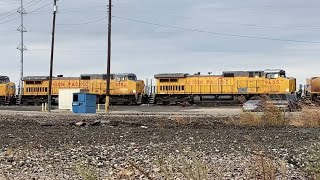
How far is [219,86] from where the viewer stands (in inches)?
2053

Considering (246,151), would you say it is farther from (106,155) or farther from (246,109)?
(246,109)

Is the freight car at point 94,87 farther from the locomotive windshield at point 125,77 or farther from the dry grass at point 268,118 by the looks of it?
the dry grass at point 268,118

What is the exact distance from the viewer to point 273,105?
19297 mm

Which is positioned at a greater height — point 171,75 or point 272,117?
point 171,75

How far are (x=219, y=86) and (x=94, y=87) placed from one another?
1487 cm

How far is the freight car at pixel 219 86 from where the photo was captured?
50312 mm

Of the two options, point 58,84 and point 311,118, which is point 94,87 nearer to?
point 58,84

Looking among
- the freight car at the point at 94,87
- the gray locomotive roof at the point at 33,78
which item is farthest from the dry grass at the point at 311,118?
the gray locomotive roof at the point at 33,78

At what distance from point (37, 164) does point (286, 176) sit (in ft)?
13.9

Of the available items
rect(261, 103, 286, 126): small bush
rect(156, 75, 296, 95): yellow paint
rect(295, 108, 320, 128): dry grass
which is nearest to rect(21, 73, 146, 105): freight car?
rect(156, 75, 296, 95): yellow paint

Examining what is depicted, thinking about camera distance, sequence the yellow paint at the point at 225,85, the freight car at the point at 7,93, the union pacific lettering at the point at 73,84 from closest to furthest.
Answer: the yellow paint at the point at 225,85, the union pacific lettering at the point at 73,84, the freight car at the point at 7,93

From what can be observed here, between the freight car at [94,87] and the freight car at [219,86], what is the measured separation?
2441 mm

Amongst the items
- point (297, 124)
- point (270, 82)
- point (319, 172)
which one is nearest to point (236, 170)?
point (319, 172)

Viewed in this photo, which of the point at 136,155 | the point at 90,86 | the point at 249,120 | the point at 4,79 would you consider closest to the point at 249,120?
the point at 249,120
